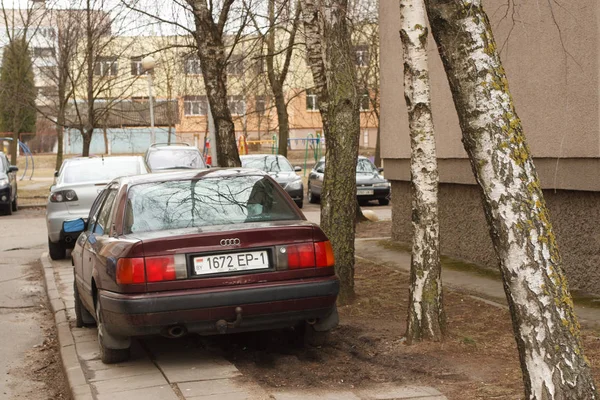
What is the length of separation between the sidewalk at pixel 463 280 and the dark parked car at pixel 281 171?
438 inches

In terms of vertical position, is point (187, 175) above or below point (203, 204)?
above

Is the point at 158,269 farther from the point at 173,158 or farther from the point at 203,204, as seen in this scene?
the point at 173,158

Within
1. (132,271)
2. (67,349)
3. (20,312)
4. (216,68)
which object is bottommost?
(20,312)

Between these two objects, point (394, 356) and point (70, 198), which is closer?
point (394, 356)

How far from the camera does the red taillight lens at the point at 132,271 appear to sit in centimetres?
667

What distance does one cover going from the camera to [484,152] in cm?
450

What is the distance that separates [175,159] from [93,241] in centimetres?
1357

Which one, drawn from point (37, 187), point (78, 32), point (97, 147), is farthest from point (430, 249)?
point (97, 147)

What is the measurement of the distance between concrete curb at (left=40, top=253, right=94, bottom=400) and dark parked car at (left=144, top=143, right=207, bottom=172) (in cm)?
872

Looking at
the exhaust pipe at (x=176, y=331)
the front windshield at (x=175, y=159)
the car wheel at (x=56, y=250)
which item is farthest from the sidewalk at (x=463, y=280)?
the front windshield at (x=175, y=159)

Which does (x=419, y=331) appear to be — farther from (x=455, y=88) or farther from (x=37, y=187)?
(x=37, y=187)

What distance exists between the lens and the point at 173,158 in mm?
21500

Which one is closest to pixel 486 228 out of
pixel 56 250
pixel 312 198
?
pixel 56 250

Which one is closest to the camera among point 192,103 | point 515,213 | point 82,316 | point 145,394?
point 515,213
